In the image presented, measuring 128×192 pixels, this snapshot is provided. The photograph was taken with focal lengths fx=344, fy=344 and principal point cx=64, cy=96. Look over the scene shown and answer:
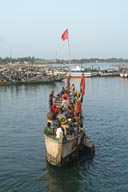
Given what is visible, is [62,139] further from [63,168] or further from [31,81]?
[31,81]

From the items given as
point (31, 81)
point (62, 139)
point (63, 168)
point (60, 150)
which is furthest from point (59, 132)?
point (31, 81)

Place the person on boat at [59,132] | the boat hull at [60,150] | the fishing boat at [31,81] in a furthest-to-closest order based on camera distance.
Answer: the fishing boat at [31,81] < the boat hull at [60,150] < the person on boat at [59,132]

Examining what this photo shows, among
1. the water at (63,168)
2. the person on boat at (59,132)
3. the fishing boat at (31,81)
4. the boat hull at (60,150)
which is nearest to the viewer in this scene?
the water at (63,168)

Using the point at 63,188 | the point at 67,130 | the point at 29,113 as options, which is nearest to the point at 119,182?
the point at 63,188

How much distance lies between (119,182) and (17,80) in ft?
218

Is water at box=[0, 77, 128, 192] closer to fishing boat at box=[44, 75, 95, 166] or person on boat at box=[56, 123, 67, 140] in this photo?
fishing boat at box=[44, 75, 95, 166]

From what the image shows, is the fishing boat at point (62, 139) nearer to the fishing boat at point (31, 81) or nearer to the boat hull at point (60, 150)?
the boat hull at point (60, 150)

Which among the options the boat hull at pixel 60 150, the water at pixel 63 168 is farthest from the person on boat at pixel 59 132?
the water at pixel 63 168

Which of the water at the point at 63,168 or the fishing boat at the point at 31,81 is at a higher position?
the water at the point at 63,168

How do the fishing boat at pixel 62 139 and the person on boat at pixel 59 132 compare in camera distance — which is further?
the fishing boat at pixel 62 139

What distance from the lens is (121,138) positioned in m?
26.1

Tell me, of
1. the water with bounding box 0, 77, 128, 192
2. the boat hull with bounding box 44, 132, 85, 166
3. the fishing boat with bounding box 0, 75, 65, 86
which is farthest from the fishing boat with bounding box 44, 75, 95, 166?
the fishing boat with bounding box 0, 75, 65, 86

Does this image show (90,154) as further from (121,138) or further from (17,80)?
(17,80)

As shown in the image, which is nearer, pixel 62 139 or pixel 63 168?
pixel 62 139
